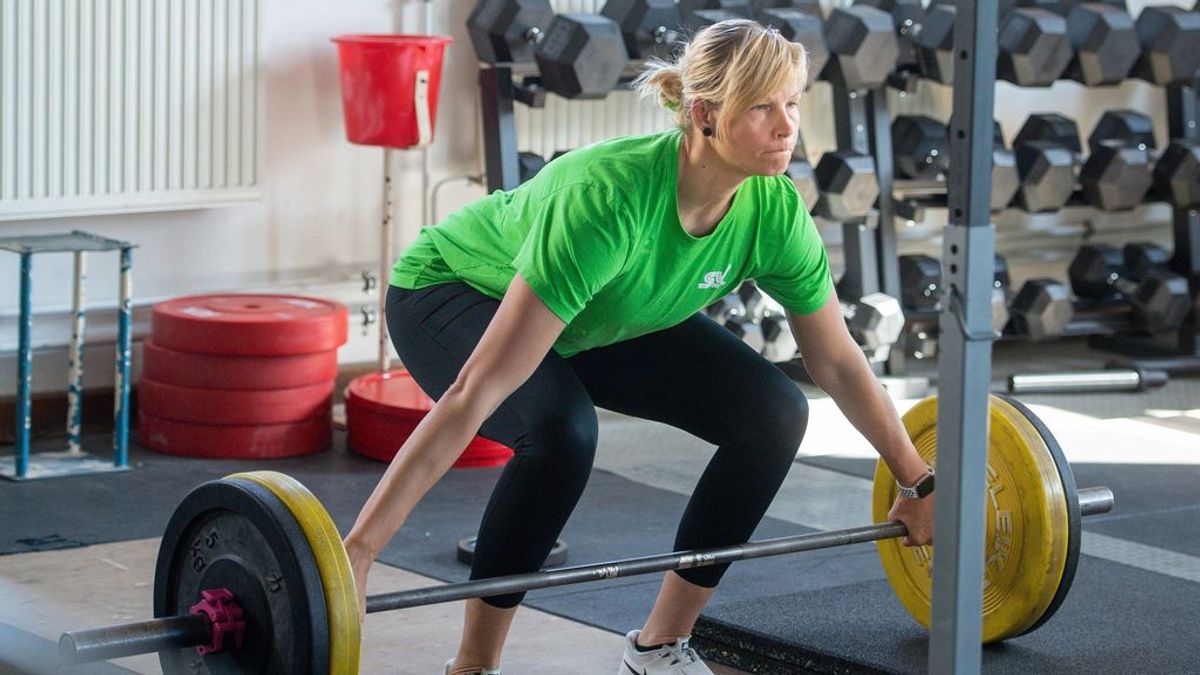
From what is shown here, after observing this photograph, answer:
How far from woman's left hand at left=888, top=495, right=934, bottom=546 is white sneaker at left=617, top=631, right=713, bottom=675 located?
1.15 feet

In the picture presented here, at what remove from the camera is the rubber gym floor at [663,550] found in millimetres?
2656

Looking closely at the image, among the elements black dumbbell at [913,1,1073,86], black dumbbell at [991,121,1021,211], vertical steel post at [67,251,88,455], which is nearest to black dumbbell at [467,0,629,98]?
black dumbbell at [913,1,1073,86]

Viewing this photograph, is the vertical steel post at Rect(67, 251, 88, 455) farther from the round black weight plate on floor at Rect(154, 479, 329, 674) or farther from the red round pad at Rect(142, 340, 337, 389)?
the round black weight plate on floor at Rect(154, 479, 329, 674)

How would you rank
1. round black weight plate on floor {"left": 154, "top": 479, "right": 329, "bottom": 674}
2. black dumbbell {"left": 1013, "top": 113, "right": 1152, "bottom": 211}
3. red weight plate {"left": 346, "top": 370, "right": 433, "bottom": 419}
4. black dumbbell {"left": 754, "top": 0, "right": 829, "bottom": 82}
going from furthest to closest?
1. black dumbbell {"left": 1013, "top": 113, "right": 1152, "bottom": 211}
2. black dumbbell {"left": 754, "top": 0, "right": 829, "bottom": 82}
3. red weight plate {"left": 346, "top": 370, "right": 433, "bottom": 419}
4. round black weight plate on floor {"left": 154, "top": 479, "right": 329, "bottom": 674}

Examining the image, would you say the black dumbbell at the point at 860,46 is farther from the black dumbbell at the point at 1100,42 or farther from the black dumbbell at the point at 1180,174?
the black dumbbell at the point at 1180,174

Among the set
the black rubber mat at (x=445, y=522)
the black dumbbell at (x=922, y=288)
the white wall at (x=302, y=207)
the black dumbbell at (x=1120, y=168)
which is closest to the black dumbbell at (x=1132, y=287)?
the black dumbbell at (x=1120, y=168)

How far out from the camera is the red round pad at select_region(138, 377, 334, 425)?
13.2 feet

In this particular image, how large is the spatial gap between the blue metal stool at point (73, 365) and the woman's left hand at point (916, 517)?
199 cm

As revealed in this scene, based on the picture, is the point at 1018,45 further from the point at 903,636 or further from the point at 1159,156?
the point at 903,636

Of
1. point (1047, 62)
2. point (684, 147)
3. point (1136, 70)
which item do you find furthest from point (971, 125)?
point (1136, 70)

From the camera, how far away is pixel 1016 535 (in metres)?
2.58

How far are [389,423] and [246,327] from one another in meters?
0.39

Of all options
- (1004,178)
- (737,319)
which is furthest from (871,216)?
(737,319)

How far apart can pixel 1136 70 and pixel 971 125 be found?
3.71m
